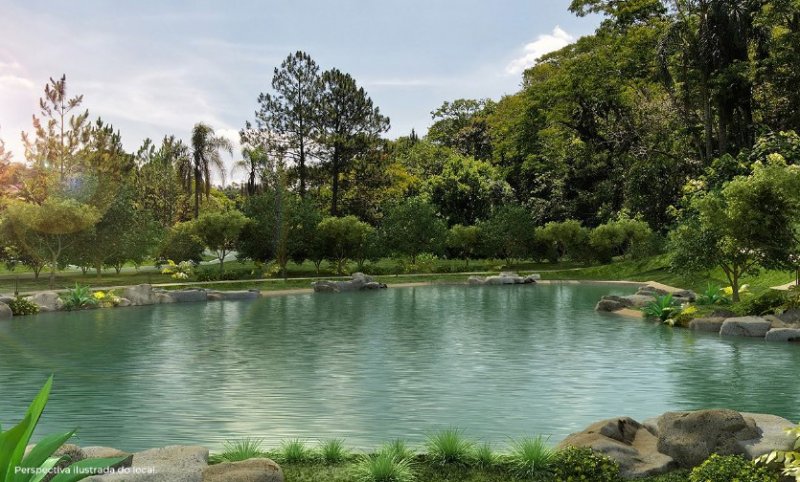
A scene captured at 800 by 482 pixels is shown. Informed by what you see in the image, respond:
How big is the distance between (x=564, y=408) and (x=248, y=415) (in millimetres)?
4932

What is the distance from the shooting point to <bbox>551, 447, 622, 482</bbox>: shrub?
6.88 metres

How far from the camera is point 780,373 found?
46.4ft

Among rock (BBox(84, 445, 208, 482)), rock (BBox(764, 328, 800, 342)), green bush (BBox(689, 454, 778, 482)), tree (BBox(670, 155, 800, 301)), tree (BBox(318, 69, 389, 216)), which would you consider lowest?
rock (BBox(764, 328, 800, 342))

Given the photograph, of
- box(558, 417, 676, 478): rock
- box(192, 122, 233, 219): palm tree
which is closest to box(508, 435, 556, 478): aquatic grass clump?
box(558, 417, 676, 478): rock

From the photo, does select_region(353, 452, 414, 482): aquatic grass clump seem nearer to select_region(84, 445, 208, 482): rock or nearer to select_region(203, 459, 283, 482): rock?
select_region(203, 459, 283, 482): rock

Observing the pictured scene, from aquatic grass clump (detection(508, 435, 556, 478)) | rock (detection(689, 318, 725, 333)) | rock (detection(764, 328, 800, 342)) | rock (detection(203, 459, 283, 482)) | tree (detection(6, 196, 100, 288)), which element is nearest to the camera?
rock (detection(203, 459, 283, 482))

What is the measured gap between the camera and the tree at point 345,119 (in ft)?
173

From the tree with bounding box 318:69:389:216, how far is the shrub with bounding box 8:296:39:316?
96.3 feet

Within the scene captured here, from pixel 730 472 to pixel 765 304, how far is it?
16.1m

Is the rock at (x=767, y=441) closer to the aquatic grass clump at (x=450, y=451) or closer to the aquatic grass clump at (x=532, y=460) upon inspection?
the aquatic grass clump at (x=532, y=460)

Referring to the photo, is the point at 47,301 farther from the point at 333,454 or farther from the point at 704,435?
the point at 704,435

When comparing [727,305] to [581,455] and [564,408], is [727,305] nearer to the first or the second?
[564,408]

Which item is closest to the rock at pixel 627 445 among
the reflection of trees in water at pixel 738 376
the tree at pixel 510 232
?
the reflection of trees in water at pixel 738 376

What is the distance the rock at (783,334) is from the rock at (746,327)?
42 centimetres
